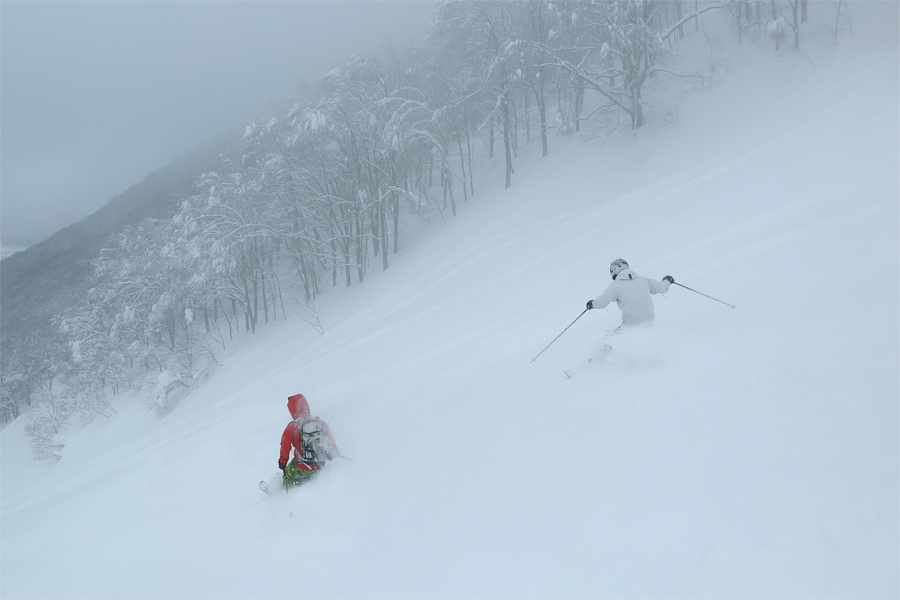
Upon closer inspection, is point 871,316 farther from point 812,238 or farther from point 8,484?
point 8,484

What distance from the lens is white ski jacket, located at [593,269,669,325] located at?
588cm

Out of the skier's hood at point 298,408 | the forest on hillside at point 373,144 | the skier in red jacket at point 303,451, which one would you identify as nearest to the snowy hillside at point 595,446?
the skier in red jacket at point 303,451

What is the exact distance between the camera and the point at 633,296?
588 cm

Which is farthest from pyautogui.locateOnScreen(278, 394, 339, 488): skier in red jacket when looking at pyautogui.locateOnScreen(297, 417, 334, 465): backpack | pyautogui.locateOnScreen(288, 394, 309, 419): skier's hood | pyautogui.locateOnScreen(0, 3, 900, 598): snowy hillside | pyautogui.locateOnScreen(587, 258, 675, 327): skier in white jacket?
pyautogui.locateOnScreen(587, 258, 675, 327): skier in white jacket

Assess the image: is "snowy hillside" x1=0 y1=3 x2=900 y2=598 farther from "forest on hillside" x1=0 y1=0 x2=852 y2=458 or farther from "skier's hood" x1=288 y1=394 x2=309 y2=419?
"forest on hillside" x1=0 y1=0 x2=852 y2=458

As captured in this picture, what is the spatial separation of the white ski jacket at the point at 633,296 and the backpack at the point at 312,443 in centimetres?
385

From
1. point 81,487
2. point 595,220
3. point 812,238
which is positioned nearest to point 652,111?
point 595,220

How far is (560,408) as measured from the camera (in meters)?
5.45

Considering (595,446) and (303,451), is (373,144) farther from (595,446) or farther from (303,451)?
(595,446)

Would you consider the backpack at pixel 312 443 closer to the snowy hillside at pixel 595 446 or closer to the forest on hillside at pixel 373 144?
the snowy hillside at pixel 595 446

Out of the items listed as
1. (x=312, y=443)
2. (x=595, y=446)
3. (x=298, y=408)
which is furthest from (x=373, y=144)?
(x=595, y=446)

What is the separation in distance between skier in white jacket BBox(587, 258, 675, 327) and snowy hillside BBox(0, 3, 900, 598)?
32cm

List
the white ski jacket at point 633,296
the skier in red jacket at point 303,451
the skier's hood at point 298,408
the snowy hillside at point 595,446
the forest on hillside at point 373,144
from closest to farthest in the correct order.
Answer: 1. the snowy hillside at point 595,446
2. the white ski jacket at point 633,296
3. the skier in red jacket at point 303,451
4. the skier's hood at point 298,408
5. the forest on hillside at point 373,144

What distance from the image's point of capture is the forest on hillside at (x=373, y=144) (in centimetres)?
2173
